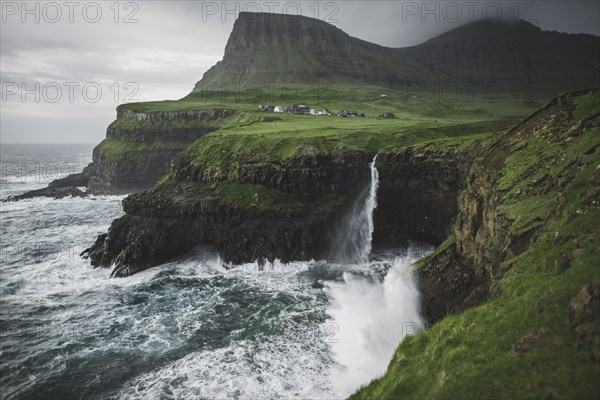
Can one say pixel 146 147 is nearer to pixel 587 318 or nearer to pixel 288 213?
pixel 288 213

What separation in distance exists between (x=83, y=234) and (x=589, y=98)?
2886 inches

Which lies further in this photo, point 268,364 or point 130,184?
point 130,184

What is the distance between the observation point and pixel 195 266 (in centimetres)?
5006

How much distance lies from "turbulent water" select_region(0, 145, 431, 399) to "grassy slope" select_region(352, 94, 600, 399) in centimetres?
1075

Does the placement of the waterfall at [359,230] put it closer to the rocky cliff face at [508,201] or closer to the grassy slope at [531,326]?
the rocky cliff face at [508,201]

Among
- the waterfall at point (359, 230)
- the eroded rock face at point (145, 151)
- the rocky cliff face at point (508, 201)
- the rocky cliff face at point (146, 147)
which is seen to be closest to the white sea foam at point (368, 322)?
the rocky cliff face at point (508, 201)

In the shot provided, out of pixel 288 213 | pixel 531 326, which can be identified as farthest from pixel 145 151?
pixel 531 326

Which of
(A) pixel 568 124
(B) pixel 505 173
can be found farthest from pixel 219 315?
(A) pixel 568 124

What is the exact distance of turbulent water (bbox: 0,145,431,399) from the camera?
25859mm

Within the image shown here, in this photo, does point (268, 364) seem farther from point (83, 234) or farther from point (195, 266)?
point (83, 234)

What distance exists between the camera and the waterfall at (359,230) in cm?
5094

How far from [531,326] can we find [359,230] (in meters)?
39.4

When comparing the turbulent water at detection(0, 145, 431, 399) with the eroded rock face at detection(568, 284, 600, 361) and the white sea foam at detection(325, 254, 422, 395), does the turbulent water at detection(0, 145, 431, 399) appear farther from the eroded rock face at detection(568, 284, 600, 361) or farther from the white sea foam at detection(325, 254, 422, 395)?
the eroded rock face at detection(568, 284, 600, 361)

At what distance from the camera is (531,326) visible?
13242mm
